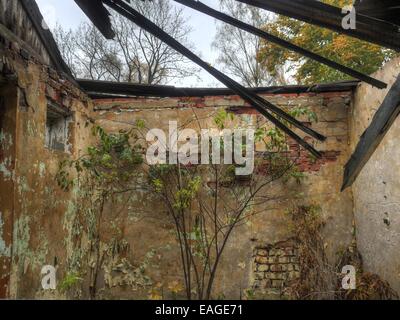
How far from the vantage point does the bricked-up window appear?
13.8ft

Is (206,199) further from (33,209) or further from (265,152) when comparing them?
(33,209)

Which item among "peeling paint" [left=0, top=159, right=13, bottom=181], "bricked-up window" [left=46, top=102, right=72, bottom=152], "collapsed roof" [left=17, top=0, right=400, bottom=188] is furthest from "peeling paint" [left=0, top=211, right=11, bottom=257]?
"collapsed roof" [left=17, top=0, right=400, bottom=188]

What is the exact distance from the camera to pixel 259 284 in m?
4.76

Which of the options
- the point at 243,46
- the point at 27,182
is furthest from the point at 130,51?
the point at 27,182

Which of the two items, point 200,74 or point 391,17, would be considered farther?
point 200,74

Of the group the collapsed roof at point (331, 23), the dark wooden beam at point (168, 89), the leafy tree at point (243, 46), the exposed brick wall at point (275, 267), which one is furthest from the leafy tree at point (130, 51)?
the collapsed roof at point (331, 23)

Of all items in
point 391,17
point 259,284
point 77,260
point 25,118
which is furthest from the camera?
point 259,284

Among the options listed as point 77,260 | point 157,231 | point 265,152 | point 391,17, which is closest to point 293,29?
point 265,152

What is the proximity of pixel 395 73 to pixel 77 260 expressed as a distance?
431 cm

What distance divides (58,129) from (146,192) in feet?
4.80

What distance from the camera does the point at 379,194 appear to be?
4.13 metres
